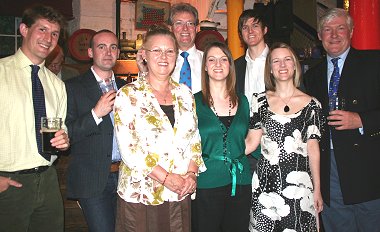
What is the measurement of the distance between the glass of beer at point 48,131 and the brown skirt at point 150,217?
1.80ft

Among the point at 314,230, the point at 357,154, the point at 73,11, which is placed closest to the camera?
the point at 314,230

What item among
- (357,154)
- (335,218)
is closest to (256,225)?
(335,218)

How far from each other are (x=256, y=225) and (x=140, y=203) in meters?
0.90

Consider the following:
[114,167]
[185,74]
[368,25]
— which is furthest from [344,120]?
[368,25]

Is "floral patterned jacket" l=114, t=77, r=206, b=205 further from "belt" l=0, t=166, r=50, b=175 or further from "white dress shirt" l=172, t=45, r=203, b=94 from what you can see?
"white dress shirt" l=172, t=45, r=203, b=94

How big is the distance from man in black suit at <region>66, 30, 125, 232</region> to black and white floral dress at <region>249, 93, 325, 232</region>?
1.07 meters

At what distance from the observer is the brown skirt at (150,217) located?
81.9 inches

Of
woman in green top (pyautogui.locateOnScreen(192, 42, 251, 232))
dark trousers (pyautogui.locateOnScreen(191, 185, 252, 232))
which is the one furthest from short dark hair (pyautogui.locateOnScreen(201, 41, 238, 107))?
dark trousers (pyautogui.locateOnScreen(191, 185, 252, 232))

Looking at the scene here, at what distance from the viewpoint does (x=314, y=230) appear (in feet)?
7.96

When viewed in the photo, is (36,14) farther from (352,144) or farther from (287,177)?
(352,144)

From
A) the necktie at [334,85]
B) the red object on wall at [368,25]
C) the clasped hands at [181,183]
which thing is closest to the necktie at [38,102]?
the clasped hands at [181,183]

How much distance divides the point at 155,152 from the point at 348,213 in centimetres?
173

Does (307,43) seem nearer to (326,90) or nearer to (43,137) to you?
(326,90)

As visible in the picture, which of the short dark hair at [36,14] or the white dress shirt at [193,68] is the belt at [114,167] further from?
the short dark hair at [36,14]
